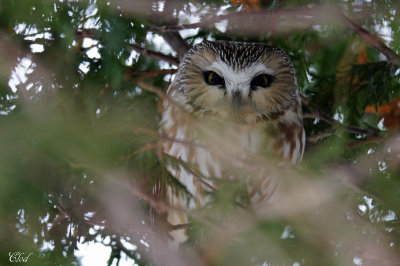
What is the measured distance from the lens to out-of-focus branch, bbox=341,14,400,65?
8.75 feet

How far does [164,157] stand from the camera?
206 cm

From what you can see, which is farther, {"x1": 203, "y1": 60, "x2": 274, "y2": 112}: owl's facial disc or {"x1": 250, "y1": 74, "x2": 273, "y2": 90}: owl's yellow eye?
{"x1": 250, "y1": 74, "x2": 273, "y2": 90}: owl's yellow eye

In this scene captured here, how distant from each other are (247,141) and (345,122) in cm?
89

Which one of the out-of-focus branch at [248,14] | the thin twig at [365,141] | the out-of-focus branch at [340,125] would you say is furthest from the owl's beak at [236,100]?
the thin twig at [365,141]

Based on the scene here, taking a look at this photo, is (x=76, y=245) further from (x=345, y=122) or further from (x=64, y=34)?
(x=345, y=122)

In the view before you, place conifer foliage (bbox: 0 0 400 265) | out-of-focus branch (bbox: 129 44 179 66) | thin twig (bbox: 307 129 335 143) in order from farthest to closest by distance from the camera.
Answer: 1. thin twig (bbox: 307 129 335 143)
2. out-of-focus branch (bbox: 129 44 179 66)
3. conifer foliage (bbox: 0 0 400 265)

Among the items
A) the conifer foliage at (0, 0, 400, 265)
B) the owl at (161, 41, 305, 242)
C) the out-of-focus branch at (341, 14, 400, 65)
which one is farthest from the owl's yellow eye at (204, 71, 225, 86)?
the out-of-focus branch at (341, 14, 400, 65)

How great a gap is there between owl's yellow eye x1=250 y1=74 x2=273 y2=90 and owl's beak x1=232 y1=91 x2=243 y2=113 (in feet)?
0.59

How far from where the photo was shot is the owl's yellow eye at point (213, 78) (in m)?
3.02

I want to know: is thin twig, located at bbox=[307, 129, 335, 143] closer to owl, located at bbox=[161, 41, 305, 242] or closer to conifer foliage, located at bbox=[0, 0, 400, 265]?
conifer foliage, located at bbox=[0, 0, 400, 265]

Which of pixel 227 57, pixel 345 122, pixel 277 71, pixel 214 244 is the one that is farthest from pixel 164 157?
pixel 345 122

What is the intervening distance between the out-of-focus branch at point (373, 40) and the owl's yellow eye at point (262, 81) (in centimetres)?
65

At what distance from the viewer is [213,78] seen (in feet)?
10.0

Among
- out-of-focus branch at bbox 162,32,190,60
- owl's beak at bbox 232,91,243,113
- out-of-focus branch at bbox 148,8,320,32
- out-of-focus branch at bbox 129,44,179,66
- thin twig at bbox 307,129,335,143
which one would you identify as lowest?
thin twig at bbox 307,129,335,143
